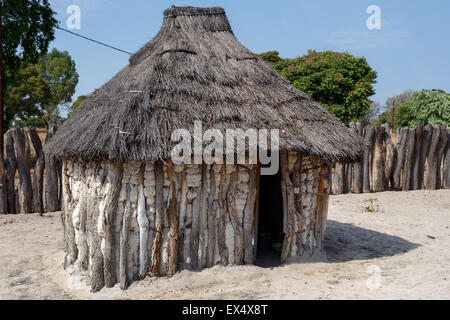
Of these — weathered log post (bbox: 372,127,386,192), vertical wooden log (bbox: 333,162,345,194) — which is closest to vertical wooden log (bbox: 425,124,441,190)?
weathered log post (bbox: 372,127,386,192)

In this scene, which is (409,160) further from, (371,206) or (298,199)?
(298,199)

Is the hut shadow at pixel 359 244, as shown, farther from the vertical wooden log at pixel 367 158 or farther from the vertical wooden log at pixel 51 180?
the vertical wooden log at pixel 51 180

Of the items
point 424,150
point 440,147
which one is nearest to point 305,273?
point 424,150

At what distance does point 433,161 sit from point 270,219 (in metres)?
7.06

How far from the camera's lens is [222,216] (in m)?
5.43

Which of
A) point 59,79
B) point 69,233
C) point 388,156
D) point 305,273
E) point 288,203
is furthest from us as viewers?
point 59,79

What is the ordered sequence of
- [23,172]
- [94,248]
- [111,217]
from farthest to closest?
[23,172]
[94,248]
[111,217]

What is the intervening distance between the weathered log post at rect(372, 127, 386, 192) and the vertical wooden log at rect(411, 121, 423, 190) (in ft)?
3.25

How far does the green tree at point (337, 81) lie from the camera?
16219 mm

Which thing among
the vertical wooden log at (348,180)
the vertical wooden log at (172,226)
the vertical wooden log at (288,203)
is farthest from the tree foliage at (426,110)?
the vertical wooden log at (172,226)

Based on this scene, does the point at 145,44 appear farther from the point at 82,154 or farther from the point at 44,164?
the point at 44,164

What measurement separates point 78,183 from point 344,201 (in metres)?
7.38

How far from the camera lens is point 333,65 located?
54.3 feet
